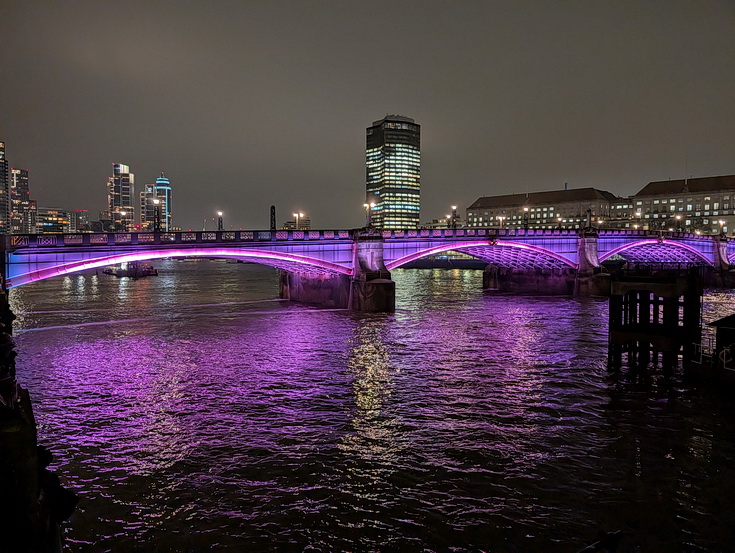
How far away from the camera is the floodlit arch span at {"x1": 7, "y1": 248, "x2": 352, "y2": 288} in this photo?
3258 centimetres

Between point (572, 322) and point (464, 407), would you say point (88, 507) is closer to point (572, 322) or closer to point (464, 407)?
point (464, 407)

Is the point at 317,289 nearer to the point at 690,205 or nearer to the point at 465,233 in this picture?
the point at 465,233

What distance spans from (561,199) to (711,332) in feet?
466

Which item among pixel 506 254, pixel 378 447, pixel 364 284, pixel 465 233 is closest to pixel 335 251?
pixel 364 284

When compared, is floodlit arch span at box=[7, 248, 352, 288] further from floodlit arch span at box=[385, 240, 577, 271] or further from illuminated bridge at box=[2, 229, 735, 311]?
floodlit arch span at box=[385, 240, 577, 271]

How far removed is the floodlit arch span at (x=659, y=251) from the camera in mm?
70062

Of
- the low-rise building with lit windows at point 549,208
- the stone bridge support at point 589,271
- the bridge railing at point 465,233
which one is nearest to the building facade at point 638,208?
the low-rise building with lit windows at point 549,208

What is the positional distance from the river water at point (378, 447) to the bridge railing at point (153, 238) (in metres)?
6.37

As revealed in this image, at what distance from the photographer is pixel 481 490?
41.0 feet

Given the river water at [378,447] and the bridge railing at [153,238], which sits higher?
the bridge railing at [153,238]

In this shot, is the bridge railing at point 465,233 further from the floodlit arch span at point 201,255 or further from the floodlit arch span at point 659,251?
the floodlit arch span at point 659,251

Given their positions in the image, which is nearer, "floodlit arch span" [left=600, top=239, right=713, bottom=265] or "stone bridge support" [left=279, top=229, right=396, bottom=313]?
"stone bridge support" [left=279, top=229, right=396, bottom=313]

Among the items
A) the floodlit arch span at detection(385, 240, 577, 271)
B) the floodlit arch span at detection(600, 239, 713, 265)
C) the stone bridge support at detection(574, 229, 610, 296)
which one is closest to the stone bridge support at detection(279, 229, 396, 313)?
the floodlit arch span at detection(385, 240, 577, 271)

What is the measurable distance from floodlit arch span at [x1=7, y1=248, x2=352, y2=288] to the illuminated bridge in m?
0.06
